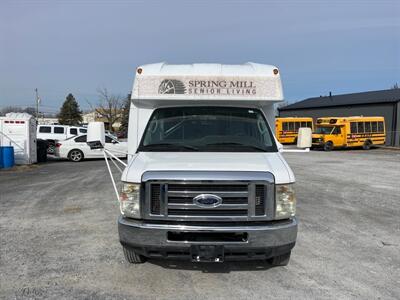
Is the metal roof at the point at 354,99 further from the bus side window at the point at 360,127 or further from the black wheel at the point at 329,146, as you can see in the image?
the black wheel at the point at 329,146

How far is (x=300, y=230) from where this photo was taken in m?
6.97

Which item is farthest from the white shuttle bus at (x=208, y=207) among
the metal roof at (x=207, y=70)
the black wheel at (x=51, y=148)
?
the black wheel at (x=51, y=148)

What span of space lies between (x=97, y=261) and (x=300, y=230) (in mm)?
3491

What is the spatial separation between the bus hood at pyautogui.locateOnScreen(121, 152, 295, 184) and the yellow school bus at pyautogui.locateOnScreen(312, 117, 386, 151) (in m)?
29.5

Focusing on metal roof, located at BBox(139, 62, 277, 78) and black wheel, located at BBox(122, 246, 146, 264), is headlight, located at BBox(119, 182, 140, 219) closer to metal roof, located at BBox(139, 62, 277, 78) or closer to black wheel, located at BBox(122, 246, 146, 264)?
black wheel, located at BBox(122, 246, 146, 264)

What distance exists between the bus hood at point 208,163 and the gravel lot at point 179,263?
1.26 m

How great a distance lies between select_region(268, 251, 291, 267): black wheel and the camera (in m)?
4.94

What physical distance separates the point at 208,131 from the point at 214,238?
5.89 feet

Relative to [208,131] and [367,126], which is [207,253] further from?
[367,126]

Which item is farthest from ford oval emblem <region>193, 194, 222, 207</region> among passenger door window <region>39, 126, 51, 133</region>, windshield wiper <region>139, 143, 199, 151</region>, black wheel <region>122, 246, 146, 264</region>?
passenger door window <region>39, 126, 51, 133</region>

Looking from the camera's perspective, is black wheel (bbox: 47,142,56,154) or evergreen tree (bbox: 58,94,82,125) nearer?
black wheel (bbox: 47,142,56,154)

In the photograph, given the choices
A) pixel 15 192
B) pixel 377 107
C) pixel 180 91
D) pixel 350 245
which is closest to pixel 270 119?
pixel 180 91

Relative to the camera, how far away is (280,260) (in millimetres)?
4996

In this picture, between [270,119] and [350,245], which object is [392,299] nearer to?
[350,245]
